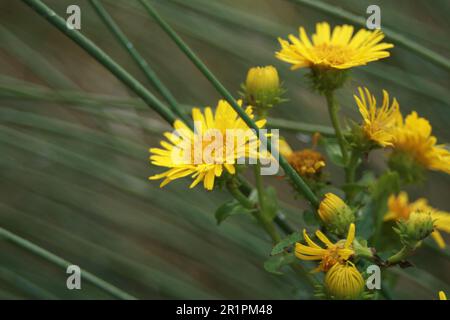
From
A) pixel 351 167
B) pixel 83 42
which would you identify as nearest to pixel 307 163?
pixel 351 167

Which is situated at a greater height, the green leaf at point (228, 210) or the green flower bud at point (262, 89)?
the green flower bud at point (262, 89)

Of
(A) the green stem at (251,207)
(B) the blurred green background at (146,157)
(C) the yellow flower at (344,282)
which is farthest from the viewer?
(B) the blurred green background at (146,157)

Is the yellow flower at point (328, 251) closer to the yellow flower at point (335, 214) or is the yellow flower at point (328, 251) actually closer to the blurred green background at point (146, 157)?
the yellow flower at point (335, 214)

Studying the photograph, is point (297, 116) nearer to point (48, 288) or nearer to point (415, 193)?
point (415, 193)

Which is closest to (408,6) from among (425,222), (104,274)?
(104,274)

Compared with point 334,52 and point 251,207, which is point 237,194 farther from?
point 334,52

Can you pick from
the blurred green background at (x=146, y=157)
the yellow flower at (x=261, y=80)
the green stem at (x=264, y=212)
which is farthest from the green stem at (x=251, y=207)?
the blurred green background at (x=146, y=157)

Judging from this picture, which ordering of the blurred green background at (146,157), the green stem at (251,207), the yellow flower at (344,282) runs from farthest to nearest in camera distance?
1. the blurred green background at (146,157)
2. the green stem at (251,207)
3. the yellow flower at (344,282)
